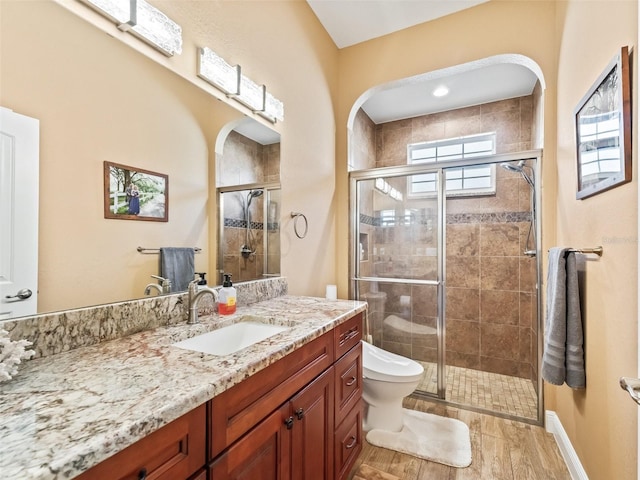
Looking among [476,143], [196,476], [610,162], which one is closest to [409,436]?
[196,476]

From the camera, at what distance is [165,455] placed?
0.65 m

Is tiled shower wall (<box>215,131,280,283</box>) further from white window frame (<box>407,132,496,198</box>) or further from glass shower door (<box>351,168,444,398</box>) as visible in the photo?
white window frame (<box>407,132,496,198</box>)

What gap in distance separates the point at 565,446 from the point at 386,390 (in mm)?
1082

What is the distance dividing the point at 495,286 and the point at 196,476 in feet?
10.4

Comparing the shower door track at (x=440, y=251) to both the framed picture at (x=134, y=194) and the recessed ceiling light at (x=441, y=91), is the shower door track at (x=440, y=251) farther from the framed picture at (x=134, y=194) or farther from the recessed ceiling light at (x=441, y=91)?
the framed picture at (x=134, y=194)

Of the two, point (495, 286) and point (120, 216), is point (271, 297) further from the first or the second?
point (495, 286)

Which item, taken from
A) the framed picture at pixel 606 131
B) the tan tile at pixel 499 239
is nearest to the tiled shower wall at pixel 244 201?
the framed picture at pixel 606 131

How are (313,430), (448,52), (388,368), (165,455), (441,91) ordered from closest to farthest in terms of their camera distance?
(165,455) → (313,430) → (388,368) → (448,52) → (441,91)

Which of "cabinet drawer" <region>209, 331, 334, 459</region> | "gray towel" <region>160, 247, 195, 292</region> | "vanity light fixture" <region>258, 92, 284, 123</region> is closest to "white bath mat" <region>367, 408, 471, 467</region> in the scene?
"cabinet drawer" <region>209, 331, 334, 459</region>

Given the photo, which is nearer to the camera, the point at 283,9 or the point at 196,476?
the point at 196,476

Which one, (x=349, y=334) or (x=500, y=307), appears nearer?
(x=349, y=334)

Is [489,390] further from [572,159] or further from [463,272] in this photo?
[572,159]

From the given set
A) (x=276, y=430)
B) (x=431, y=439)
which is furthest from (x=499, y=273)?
(x=276, y=430)

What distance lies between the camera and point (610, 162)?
1289mm
